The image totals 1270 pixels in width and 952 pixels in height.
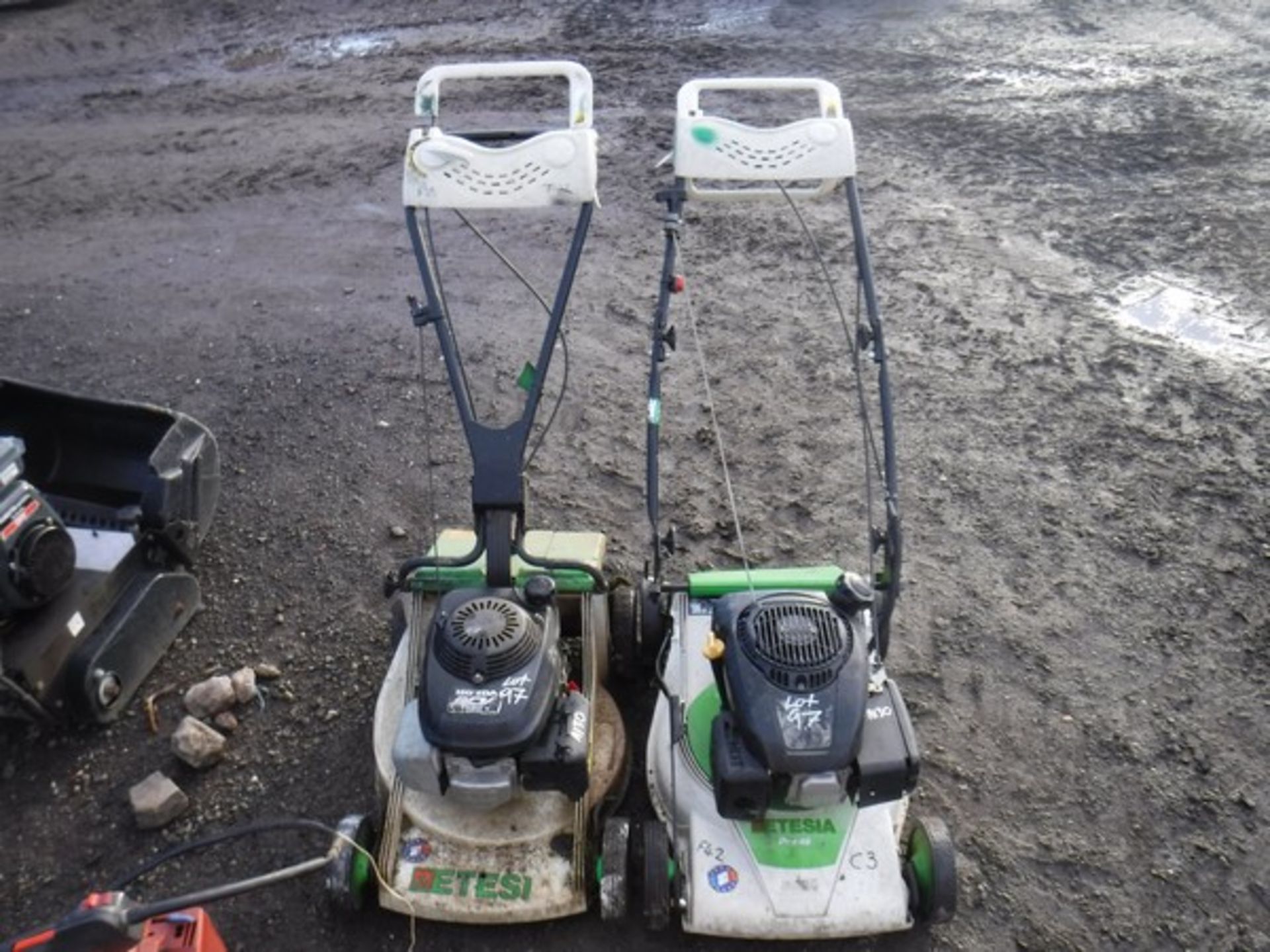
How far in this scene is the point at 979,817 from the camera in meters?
3.18

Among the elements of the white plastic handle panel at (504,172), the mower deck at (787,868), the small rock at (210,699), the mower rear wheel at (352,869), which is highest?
the white plastic handle panel at (504,172)

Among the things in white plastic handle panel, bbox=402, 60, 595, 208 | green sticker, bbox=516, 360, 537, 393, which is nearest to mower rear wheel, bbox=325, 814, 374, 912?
green sticker, bbox=516, 360, 537, 393

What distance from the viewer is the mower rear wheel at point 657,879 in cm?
275

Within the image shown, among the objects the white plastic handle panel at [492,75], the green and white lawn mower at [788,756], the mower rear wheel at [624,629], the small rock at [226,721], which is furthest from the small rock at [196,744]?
the white plastic handle panel at [492,75]

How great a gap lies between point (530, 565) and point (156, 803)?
133 cm

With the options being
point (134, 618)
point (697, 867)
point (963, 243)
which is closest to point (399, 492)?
point (134, 618)

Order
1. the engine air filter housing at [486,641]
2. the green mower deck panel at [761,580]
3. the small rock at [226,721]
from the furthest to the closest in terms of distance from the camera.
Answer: the small rock at [226,721]
the green mower deck panel at [761,580]
the engine air filter housing at [486,641]

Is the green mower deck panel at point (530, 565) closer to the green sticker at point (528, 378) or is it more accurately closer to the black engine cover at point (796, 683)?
the green sticker at point (528, 378)

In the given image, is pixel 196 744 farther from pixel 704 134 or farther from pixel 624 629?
pixel 704 134

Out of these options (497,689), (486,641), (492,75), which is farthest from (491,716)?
(492,75)

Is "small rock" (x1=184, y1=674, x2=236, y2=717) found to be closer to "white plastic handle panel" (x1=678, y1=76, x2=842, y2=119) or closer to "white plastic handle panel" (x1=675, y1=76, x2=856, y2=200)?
"white plastic handle panel" (x1=675, y1=76, x2=856, y2=200)

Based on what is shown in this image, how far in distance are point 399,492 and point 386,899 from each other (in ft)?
6.60

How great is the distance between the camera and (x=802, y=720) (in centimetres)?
254

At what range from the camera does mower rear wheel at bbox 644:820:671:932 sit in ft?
9.02
